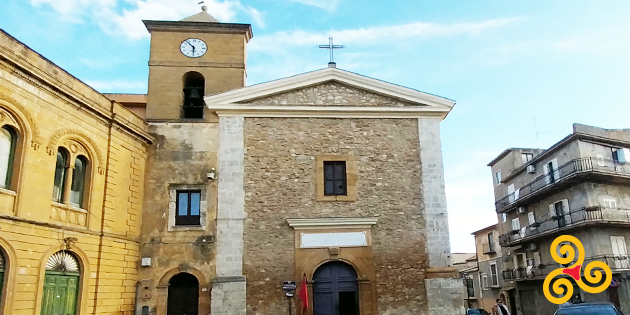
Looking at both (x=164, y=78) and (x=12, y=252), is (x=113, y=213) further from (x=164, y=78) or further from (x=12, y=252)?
(x=164, y=78)

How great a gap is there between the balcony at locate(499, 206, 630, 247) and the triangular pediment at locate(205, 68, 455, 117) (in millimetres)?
13381

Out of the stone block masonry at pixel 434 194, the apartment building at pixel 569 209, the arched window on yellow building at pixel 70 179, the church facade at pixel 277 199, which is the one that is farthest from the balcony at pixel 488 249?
the arched window on yellow building at pixel 70 179

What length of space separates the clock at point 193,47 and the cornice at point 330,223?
21.5 ft

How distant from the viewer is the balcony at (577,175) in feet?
82.3

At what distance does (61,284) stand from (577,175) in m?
23.1

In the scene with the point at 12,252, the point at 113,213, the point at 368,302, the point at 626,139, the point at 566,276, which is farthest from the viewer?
the point at 626,139

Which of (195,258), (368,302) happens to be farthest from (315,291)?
(195,258)

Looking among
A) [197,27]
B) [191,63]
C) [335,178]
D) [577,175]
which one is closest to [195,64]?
[191,63]

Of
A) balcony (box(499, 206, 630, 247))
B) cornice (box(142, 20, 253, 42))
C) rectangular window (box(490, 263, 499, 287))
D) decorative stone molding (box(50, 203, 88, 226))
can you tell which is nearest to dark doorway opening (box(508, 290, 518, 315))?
rectangular window (box(490, 263, 499, 287))

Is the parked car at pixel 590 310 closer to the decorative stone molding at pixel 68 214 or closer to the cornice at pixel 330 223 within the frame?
the cornice at pixel 330 223

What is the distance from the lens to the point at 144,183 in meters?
14.6

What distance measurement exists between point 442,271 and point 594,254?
14.2 m

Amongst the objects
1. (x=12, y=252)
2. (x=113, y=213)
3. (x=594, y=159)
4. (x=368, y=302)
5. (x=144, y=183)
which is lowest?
(x=368, y=302)

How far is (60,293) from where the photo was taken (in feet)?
36.7
